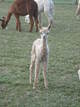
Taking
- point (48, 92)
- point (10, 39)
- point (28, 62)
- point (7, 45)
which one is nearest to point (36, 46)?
→ point (48, 92)

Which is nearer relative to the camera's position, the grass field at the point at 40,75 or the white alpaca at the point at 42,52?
the grass field at the point at 40,75

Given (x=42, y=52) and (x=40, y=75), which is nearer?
(x=42, y=52)

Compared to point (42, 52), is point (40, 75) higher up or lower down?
lower down

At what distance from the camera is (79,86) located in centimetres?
698

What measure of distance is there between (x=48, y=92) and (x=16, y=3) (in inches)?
298

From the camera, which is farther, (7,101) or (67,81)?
(67,81)

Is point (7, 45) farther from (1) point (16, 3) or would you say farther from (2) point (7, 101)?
(2) point (7, 101)

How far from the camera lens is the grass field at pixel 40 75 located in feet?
20.2

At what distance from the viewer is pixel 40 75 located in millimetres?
7715

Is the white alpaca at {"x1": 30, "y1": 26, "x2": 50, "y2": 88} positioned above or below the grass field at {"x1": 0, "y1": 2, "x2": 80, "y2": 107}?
above

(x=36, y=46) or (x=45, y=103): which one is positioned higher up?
(x=36, y=46)

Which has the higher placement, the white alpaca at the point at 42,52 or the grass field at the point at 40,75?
the white alpaca at the point at 42,52

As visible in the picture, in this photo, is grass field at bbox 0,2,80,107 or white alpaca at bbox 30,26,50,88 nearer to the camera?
grass field at bbox 0,2,80,107

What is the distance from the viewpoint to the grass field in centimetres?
616
